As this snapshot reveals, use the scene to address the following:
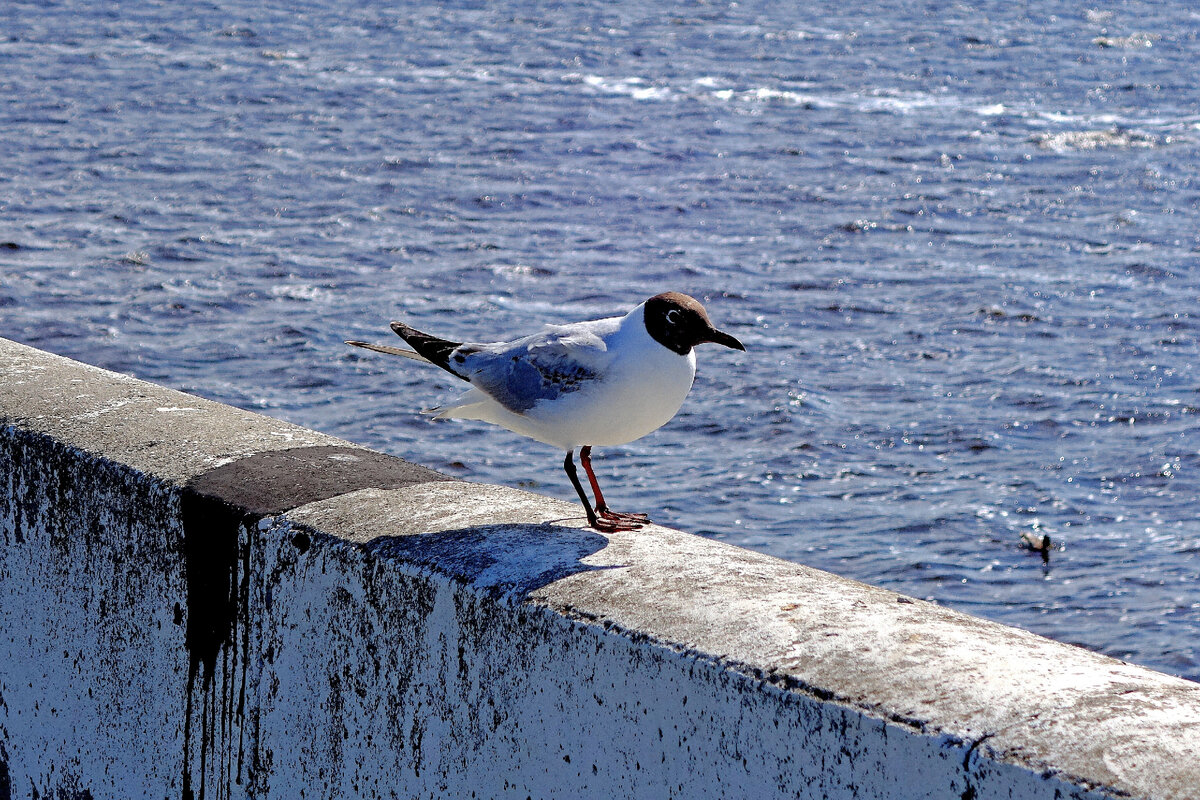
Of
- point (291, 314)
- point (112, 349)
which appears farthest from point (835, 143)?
point (112, 349)

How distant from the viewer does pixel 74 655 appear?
327cm

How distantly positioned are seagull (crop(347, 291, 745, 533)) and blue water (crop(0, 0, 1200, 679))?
213 centimetres

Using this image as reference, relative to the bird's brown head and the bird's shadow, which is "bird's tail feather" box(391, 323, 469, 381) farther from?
the bird's shadow

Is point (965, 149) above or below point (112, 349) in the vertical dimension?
above

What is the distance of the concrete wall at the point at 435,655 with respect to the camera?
2.28 metres

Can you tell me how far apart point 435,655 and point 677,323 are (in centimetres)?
120

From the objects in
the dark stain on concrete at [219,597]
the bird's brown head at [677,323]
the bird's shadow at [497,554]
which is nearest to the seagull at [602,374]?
the bird's brown head at [677,323]

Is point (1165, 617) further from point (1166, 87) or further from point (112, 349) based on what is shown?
point (1166, 87)

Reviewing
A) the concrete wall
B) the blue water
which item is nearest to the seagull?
the concrete wall

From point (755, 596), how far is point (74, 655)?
157cm

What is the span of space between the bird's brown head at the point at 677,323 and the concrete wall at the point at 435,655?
0.53m

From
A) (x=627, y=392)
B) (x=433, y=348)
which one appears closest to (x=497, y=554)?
(x=627, y=392)

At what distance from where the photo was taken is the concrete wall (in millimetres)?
2275

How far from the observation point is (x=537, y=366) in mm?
3760
